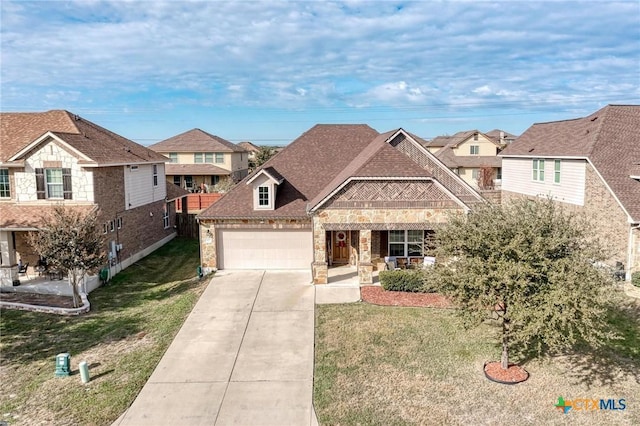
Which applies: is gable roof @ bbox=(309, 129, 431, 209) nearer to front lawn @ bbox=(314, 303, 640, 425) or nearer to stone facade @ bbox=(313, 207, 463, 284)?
stone facade @ bbox=(313, 207, 463, 284)

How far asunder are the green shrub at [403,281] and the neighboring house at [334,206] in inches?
53.9

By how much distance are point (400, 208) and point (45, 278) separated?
17.2m

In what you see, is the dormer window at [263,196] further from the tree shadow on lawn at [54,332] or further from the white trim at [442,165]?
the tree shadow on lawn at [54,332]

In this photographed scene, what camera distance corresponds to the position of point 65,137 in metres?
21.3

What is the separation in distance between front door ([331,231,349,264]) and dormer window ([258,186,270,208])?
3.85 meters

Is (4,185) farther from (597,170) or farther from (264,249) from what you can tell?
(597,170)

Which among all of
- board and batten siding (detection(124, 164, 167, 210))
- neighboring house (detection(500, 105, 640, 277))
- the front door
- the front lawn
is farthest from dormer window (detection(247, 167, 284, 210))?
neighboring house (detection(500, 105, 640, 277))

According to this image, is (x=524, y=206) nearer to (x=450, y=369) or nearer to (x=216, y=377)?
(x=450, y=369)

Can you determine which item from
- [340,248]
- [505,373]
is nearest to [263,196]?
[340,248]

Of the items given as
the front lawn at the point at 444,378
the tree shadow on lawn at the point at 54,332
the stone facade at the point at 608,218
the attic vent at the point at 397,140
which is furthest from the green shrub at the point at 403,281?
the tree shadow on lawn at the point at 54,332

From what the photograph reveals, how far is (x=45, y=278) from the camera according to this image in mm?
21578

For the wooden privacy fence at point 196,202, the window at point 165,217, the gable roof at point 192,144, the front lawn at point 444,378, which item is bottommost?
the front lawn at point 444,378

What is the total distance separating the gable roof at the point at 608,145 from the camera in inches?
815

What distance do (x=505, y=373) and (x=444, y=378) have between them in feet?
5.54
